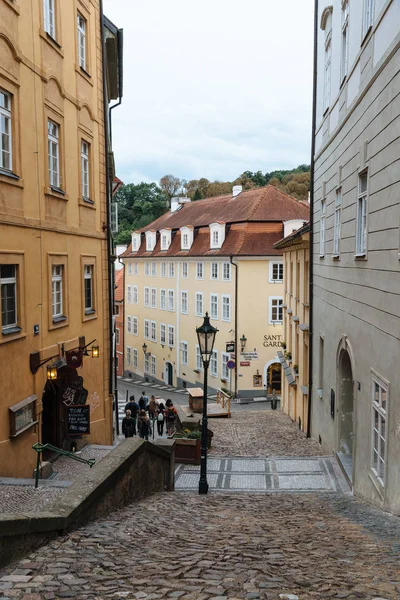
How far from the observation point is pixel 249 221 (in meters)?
38.9

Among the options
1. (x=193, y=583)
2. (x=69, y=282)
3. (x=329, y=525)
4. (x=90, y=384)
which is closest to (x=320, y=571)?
(x=193, y=583)

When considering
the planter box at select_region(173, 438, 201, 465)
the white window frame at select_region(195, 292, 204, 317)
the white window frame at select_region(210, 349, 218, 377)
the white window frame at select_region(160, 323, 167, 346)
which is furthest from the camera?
the white window frame at select_region(160, 323, 167, 346)

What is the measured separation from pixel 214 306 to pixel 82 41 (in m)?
26.8

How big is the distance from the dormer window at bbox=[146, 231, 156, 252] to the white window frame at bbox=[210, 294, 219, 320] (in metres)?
11.5

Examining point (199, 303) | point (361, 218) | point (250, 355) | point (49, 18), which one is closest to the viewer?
point (361, 218)

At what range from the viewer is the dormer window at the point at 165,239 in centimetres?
4834

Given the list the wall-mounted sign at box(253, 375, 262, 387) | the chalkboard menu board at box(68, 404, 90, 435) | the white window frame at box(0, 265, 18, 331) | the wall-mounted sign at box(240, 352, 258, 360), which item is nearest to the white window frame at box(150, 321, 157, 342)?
the wall-mounted sign at box(240, 352, 258, 360)

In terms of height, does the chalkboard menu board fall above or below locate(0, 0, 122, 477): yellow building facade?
below

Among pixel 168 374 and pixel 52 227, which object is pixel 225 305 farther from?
pixel 52 227

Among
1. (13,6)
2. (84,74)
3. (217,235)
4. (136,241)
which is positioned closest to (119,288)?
(136,241)

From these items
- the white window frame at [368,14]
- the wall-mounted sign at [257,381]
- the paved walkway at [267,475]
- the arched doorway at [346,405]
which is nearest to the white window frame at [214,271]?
the wall-mounted sign at [257,381]

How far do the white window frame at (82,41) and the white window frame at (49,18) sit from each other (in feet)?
6.23

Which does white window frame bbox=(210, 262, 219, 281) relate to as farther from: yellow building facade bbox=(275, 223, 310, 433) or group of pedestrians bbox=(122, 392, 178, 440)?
group of pedestrians bbox=(122, 392, 178, 440)

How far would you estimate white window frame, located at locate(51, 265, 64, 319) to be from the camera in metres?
13.8
